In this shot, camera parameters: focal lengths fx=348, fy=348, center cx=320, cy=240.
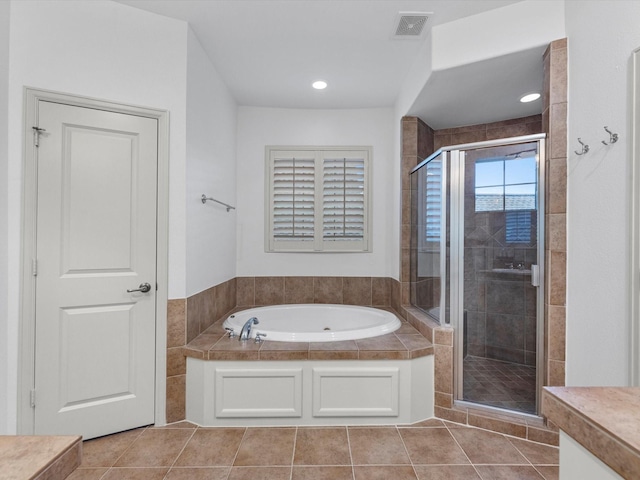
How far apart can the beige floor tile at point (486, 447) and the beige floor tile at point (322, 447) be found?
2.23 ft

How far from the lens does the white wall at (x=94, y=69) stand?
183 cm

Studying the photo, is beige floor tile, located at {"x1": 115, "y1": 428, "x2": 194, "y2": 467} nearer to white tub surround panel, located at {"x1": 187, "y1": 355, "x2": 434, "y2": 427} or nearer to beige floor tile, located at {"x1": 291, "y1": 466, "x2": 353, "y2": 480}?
white tub surround panel, located at {"x1": 187, "y1": 355, "x2": 434, "y2": 427}

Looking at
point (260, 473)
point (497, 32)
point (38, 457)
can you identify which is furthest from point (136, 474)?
point (497, 32)

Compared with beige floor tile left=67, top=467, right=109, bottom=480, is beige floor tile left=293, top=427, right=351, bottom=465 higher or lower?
higher

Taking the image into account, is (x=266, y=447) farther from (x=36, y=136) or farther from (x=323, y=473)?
(x=36, y=136)

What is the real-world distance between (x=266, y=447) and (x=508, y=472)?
128cm

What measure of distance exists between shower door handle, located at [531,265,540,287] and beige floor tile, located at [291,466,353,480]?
1.48m

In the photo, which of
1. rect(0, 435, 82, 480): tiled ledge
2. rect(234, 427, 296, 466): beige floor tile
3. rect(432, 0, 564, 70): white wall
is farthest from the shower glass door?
rect(0, 435, 82, 480): tiled ledge

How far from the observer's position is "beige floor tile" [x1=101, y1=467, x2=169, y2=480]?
172cm

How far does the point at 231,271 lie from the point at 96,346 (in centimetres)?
140

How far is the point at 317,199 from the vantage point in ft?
11.4

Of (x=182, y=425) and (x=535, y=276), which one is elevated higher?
(x=535, y=276)

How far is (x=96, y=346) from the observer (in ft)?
6.71

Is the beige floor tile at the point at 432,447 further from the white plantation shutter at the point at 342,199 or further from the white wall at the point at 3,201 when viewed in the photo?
the white wall at the point at 3,201
